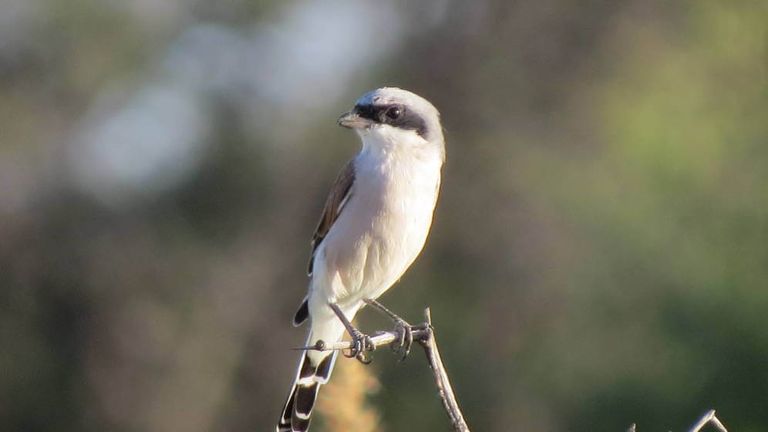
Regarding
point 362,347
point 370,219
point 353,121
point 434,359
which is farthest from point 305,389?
point 434,359

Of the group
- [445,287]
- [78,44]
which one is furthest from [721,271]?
[78,44]

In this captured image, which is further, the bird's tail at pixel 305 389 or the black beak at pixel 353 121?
the bird's tail at pixel 305 389

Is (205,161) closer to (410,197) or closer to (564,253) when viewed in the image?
(564,253)

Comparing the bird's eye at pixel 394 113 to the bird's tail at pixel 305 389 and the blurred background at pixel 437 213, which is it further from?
the blurred background at pixel 437 213

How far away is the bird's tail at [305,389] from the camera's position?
576cm

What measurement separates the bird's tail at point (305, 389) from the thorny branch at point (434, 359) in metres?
0.96

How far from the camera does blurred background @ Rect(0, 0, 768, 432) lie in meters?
12.1

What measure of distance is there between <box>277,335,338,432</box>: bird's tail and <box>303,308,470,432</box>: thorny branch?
0.96 metres

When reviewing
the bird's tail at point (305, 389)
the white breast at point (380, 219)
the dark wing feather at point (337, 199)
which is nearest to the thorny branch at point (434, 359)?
the white breast at point (380, 219)

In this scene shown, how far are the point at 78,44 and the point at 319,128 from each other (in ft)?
12.0

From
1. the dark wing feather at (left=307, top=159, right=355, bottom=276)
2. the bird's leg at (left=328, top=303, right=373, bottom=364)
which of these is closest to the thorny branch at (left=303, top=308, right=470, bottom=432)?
the bird's leg at (left=328, top=303, right=373, bottom=364)

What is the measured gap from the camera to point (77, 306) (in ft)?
50.7

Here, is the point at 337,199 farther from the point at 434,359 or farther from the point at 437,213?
the point at 437,213

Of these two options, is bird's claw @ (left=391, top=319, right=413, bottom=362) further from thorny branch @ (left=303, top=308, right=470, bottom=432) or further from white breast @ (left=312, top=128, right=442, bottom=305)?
white breast @ (left=312, top=128, right=442, bottom=305)
